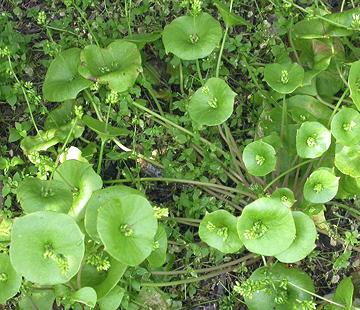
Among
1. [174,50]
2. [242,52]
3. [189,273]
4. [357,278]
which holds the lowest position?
[357,278]

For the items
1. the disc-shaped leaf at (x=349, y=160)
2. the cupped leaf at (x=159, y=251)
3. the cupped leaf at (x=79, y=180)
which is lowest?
the cupped leaf at (x=159, y=251)

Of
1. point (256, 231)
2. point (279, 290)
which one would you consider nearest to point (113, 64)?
point (256, 231)

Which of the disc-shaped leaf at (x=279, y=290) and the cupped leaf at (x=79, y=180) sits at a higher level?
the cupped leaf at (x=79, y=180)

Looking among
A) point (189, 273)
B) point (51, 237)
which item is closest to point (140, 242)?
point (51, 237)

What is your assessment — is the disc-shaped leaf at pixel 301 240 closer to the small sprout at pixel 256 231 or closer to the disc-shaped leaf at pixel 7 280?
the small sprout at pixel 256 231

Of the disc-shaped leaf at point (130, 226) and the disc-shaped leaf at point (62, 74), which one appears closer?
the disc-shaped leaf at point (130, 226)

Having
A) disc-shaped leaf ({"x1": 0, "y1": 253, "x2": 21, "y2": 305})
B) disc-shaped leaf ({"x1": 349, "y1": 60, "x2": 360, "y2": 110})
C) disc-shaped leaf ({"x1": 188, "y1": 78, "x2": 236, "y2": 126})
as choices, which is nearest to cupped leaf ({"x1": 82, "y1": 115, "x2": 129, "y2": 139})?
disc-shaped leaf ({"x1": 188, "y1": 78, "x2": 236, "y2": 126})

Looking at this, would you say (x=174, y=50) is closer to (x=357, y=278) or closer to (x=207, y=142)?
(x=207, y=142)

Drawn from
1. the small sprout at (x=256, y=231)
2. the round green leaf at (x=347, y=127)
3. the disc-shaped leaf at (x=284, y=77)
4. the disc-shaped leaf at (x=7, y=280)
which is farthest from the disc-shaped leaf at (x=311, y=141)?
the disc-shaped leaf at (x=7, y=280)
